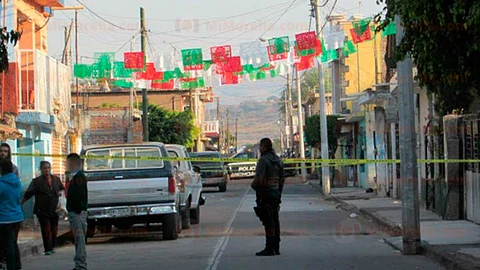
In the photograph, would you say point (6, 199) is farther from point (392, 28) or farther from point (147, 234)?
point (392, 28)

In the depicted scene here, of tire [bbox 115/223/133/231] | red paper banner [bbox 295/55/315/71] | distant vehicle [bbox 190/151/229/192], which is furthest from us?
distant vehicle [bbox 190/151/229/192]

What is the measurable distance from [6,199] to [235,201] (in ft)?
73.8

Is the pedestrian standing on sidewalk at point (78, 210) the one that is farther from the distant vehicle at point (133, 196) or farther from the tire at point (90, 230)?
the tire at point (90, 230)

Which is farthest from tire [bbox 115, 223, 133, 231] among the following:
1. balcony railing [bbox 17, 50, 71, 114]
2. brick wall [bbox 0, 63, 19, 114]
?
balcony railing [bbox 17, 50, 71, 114]

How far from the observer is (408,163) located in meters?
14.2

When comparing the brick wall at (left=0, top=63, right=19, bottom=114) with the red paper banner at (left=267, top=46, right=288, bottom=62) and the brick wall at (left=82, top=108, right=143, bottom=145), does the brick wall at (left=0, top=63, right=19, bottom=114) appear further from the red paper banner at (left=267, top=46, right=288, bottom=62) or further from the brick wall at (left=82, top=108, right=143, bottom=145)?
the brick wall at (left=82, top=108, right=143, bottom=145)

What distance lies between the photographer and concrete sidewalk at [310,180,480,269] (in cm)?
1297

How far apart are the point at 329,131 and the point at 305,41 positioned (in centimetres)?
1945

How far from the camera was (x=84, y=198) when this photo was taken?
12.8 meters

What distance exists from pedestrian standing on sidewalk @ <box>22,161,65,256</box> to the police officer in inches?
163

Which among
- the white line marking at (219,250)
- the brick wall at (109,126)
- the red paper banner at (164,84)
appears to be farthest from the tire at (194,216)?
the brick wall at (109,126)

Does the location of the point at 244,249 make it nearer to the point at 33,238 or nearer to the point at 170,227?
the point at 170,227

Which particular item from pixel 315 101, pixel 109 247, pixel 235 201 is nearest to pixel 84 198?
pixel 109 247

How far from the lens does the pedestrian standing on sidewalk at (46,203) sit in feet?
52.8
